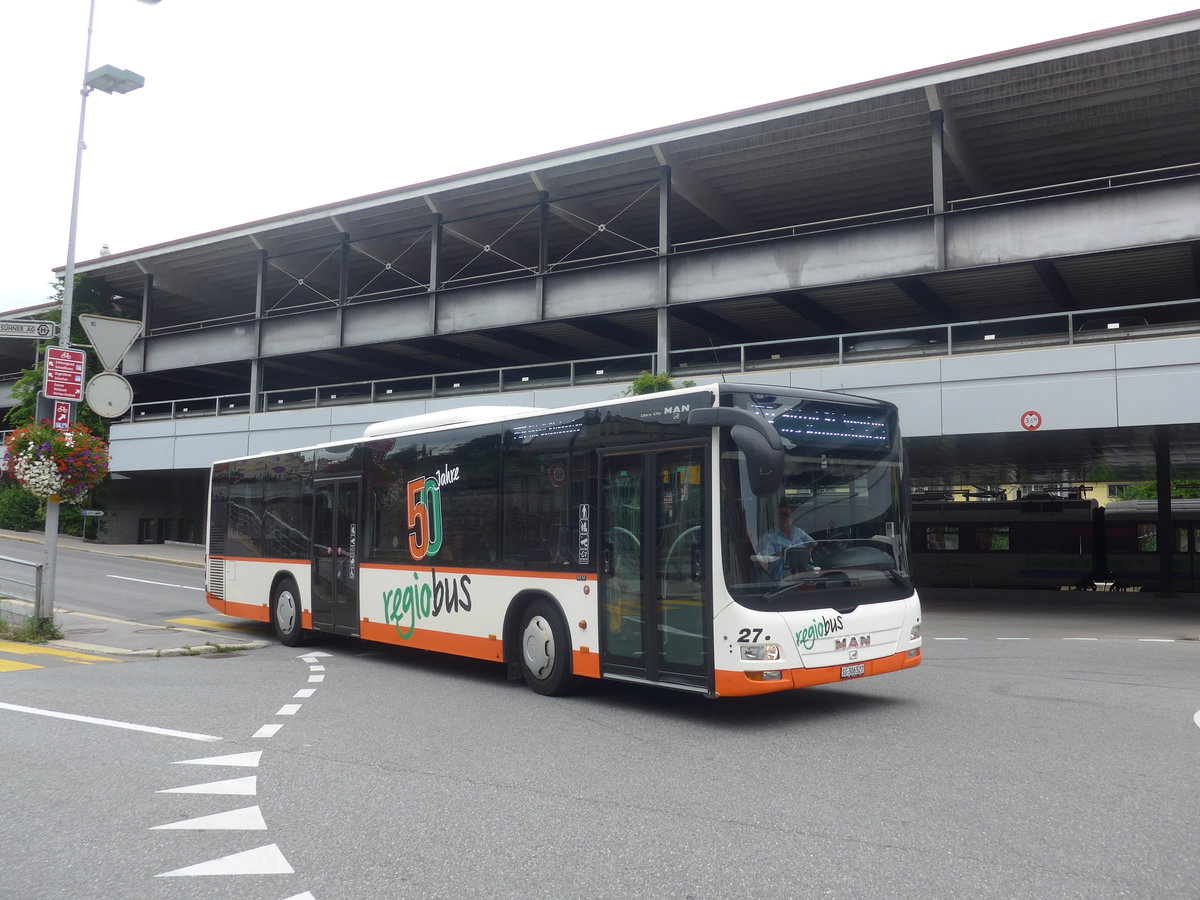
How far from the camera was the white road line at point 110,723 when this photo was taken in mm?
7891

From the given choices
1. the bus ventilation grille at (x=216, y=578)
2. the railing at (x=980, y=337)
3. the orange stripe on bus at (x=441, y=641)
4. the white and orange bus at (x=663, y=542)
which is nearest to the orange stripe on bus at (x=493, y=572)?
the white and orange bus at (x=663, y=542)

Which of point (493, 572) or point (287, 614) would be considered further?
point (287, 614)

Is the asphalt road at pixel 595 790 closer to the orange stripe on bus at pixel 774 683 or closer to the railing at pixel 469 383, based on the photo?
the orange stripe on bus at pixel 774 683

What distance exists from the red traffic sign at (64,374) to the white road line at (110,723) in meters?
6.79

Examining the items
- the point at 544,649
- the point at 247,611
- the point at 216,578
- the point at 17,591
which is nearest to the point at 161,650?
the point at 247,611

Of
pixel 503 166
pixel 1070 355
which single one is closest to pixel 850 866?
pixel 1070 355

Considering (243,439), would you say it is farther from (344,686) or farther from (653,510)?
(653,510)

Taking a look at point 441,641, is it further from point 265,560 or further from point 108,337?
point 108,337

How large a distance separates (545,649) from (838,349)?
14640mm

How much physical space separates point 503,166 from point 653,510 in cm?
2166

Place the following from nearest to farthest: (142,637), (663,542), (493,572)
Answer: (663,542) → (493,572) → (142,637)

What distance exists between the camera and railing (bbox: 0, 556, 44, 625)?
14781 mm

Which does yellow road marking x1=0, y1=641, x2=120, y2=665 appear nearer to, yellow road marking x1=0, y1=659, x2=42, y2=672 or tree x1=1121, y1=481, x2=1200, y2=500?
yellow road marking x1=0, y1=659, x2=42, y2=672

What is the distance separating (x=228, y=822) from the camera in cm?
547
